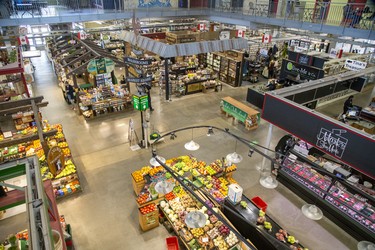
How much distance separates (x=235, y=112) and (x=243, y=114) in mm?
558

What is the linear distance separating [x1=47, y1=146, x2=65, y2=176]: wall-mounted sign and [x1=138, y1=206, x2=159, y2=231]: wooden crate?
9.74 ft

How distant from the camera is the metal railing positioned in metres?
15.5

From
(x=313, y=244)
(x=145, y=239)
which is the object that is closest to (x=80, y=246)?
(x=145, y=239)

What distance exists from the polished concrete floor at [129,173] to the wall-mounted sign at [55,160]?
4.54ft

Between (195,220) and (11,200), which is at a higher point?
(11,200)

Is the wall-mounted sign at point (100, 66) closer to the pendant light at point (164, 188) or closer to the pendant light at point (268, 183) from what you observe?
the pendant light at point (164, 188)

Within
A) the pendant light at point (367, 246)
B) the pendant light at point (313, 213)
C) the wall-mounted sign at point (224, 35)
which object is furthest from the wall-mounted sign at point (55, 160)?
the wall-mounted sign at point (224, 35)

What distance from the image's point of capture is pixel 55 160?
7.66 m

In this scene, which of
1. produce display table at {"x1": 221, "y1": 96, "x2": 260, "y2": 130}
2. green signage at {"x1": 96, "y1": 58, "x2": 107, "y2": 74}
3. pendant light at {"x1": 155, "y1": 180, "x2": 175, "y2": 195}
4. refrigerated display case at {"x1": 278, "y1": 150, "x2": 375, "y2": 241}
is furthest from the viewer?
green signage at {"x1": 96, "y1": 58, "x2": 107, "y2": 74}

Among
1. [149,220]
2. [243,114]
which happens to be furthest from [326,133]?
[243,114]

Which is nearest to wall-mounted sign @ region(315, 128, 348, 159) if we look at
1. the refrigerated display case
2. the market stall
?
the refrigerated display case

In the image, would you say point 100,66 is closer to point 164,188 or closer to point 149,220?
point 149,220

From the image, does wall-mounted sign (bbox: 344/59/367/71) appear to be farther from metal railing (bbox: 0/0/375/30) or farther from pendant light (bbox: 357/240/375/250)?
pendant light (bbox: 357/240/375/250)

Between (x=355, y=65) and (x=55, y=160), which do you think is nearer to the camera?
(x=55, y=160)
